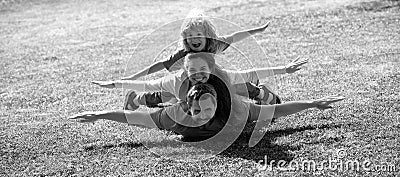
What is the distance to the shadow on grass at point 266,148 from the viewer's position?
3596 millimetres

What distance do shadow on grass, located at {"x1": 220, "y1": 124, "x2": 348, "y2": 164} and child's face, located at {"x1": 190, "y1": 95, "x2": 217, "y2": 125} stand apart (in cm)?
24

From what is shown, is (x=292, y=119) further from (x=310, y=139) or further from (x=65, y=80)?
(x=65, y=80)

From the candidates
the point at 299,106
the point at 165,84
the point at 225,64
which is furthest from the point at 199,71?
the point at 225,64

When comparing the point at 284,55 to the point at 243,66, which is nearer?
the point at 243,66

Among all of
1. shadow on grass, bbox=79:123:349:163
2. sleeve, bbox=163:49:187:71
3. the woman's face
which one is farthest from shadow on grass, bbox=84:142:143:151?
sleeve, bbox=163:49:187:71

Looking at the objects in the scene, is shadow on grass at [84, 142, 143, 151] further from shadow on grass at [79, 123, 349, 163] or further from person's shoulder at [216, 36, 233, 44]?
person's shoulder at [216, 36, 233, 44]

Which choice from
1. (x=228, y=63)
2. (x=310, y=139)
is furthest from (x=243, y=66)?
(x=310, y=139)

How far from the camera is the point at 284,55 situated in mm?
6438

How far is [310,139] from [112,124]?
1485mm

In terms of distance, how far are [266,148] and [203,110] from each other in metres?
0.46

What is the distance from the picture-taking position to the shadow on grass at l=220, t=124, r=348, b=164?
360 centimetres

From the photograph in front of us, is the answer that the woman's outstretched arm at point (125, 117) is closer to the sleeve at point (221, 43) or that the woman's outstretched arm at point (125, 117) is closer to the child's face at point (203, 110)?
the child's face at point (203, 110)

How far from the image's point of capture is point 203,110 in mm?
3760

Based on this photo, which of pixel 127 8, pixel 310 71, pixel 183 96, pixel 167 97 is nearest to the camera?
pixel 183 96
